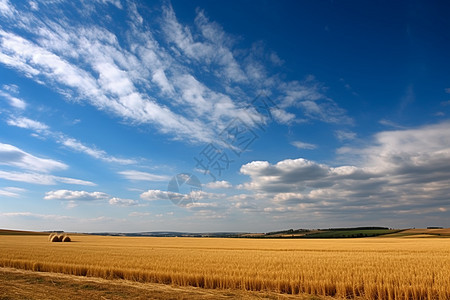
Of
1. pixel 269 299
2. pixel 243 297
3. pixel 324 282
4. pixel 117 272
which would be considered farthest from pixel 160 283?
pixel 324 282

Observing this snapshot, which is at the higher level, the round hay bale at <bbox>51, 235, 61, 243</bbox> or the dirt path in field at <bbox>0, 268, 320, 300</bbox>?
the round hay bale at <bbox>51, 235, 61, 243</bbox>

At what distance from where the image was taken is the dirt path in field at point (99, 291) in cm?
1044

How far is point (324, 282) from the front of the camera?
439 inches

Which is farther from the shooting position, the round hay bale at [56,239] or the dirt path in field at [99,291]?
the round hay bale at [56,239]

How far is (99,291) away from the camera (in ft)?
37.6

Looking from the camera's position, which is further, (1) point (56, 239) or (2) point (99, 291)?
(1) point (56, 239)

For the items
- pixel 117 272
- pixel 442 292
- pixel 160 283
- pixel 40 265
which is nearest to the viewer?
pixel 442 292

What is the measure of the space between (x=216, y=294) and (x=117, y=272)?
A: 6386 millimetres

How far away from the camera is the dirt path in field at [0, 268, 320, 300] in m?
10.4

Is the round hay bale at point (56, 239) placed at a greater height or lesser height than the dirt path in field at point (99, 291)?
greater

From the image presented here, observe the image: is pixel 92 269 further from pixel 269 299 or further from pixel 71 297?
pixel 269 299

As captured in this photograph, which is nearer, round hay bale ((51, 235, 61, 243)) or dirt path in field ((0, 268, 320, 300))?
dirt path in field ((0, 268, 320, 300))

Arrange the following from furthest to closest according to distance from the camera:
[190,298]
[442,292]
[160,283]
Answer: [160,283], [190,298], [442,292]

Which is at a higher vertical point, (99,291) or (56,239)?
(56,239)
